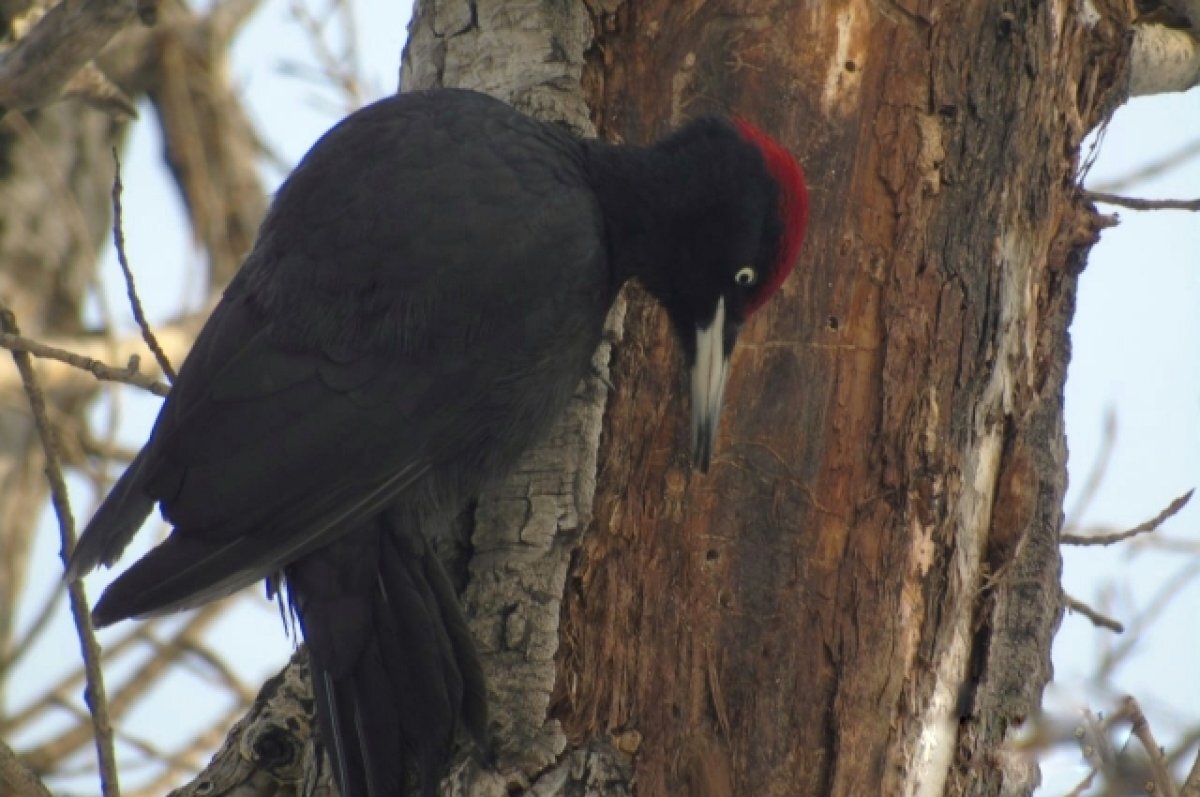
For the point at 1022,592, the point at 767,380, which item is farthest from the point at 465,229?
the point at 1022,592

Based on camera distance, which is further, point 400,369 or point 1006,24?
point 1006,24

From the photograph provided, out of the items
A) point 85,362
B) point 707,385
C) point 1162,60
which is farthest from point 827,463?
point 1162,60

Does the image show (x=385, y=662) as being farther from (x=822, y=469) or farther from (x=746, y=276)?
(x=746, y=276)

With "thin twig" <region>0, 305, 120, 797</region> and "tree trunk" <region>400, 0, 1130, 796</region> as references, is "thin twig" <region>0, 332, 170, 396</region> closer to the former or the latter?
"thin twig" <region>0, 305, 120, 797</region>

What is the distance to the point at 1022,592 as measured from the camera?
3.54m

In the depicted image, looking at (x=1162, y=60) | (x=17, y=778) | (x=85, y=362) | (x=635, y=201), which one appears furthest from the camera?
(x=1162, y=60)

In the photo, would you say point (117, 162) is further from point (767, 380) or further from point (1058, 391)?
point (1058, 391)

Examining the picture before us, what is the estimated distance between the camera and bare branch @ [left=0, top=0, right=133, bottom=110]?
3.84 m

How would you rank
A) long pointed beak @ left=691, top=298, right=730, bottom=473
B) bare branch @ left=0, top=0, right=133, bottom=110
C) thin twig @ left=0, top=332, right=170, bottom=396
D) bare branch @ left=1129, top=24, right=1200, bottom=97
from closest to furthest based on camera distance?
1. long pointed beak @ left=691, top=298, right=730, bottom=473
2. thin twig @ left=0, top=332, right=170, bottom=396
3. bare branch @ left=0, top=0, right=133, bottom=110
4. bare branch @ left=1129, top=24, right=1200, bottom=97

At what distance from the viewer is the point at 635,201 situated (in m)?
3.71

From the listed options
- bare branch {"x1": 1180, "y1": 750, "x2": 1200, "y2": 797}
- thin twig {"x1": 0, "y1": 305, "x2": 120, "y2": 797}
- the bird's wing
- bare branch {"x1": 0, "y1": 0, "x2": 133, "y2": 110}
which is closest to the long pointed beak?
the bird's wing

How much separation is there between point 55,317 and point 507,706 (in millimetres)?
4829

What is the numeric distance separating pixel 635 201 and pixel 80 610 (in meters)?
1.55

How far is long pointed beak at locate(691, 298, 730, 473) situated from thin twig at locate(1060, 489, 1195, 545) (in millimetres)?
1092
